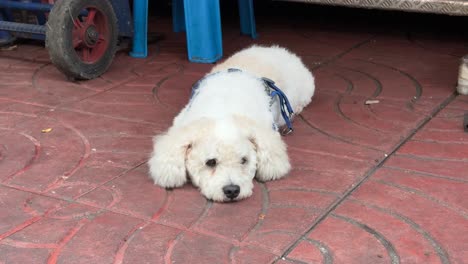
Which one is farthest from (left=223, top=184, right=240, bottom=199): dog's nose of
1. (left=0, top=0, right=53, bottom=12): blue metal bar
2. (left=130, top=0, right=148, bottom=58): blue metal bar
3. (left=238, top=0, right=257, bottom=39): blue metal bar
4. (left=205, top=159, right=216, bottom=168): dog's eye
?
(left=238, top=0, right=257, bottom=39): blue metal bar

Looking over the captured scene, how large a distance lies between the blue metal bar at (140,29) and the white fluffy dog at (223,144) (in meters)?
2.05

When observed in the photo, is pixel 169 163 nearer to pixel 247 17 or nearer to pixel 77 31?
pixel 77 31

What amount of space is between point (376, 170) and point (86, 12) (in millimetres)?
2757

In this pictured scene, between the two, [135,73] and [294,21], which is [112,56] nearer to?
[135,73]

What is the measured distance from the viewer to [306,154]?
388 centimetres

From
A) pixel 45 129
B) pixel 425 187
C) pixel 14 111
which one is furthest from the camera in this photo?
pixel 14 111

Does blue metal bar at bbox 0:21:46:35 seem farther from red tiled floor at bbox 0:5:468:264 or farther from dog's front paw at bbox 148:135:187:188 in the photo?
dog's front paw at bbox 148:135:187:188

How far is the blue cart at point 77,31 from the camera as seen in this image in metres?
4.92

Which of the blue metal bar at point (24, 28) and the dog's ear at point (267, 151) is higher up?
the blue metal bar at point (24, 28)

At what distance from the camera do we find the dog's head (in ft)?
10.8

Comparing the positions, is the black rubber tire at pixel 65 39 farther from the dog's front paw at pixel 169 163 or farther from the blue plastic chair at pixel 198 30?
the dog's front paw at pixel 169 163

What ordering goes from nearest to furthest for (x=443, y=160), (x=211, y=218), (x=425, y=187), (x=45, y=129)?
(x=211, y=218) → (x=425, y=187) → (x=443, y=160) → (x=45, y=129)

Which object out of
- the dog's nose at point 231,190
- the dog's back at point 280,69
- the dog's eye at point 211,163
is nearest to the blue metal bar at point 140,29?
the dog's back at point 280,69

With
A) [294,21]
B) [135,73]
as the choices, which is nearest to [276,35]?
[294,21]
